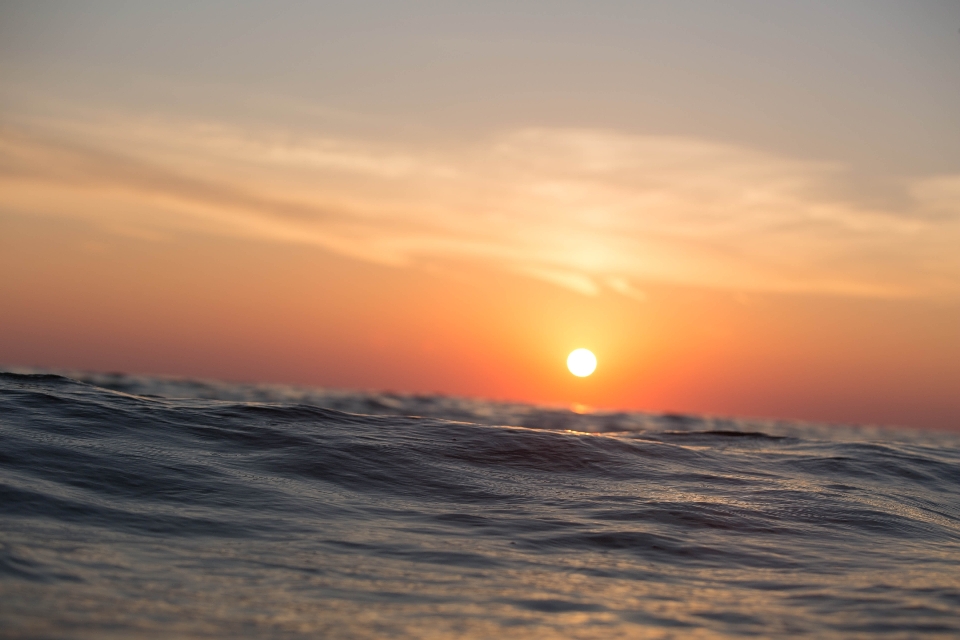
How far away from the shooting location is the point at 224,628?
4.32 meters

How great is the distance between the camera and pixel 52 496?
713 centimetres

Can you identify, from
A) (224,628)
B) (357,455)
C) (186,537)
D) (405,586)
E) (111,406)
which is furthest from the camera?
(111,406)

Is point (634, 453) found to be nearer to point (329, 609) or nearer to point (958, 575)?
point (958, 575)

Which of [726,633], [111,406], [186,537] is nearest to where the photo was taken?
[726,633]

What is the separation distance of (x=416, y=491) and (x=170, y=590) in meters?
4.20

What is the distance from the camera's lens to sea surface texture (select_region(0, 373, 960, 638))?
4.79 meters

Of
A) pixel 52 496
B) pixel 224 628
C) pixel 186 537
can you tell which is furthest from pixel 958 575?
pixel 52 496

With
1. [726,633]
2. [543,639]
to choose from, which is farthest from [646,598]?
[543,639]

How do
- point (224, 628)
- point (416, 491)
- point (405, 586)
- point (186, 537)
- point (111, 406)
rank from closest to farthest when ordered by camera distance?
point (224, 628)
point (405, 586)
point (186, 537)
point (416, 491)
point (111, 406)

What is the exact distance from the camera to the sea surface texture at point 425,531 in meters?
4.79

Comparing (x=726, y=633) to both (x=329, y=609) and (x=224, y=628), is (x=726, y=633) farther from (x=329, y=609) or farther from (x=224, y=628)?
(x=224, y=628)

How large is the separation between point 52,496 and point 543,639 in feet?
16.3

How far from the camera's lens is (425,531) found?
7141 mm

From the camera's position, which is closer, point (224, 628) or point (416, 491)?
point (224, 628)
